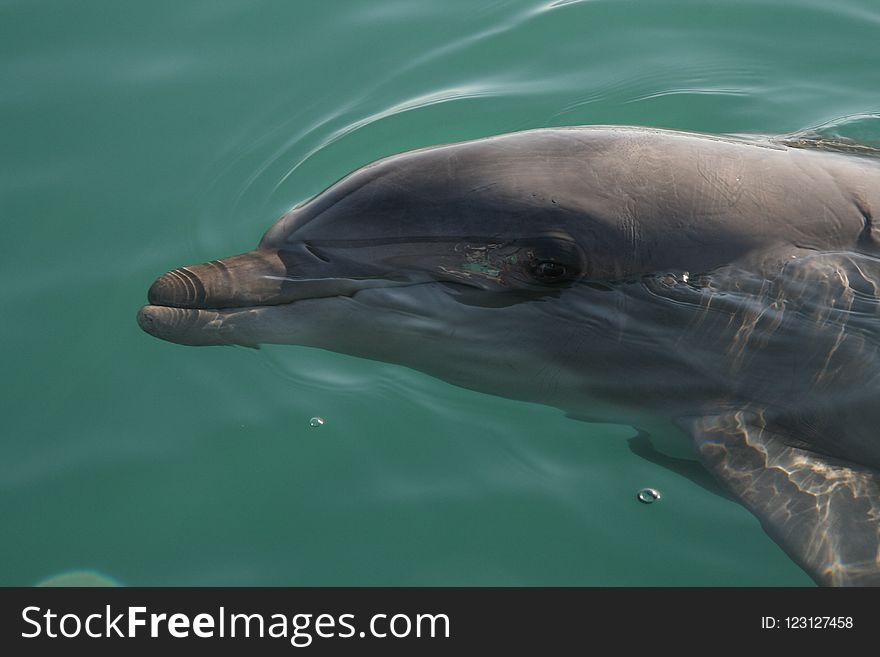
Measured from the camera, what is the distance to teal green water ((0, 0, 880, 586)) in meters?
6.38

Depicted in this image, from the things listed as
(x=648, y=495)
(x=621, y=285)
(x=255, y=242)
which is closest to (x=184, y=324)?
(x=255, y=242)

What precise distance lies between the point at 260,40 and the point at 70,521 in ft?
18.1

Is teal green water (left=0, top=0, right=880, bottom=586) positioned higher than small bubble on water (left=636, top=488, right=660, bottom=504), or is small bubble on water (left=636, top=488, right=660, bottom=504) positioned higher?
teal green water (left=0, top=0, right=880, bottom=586)

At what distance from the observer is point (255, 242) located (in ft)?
26.4

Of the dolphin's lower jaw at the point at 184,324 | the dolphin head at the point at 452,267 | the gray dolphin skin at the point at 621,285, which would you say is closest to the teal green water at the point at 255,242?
the gray dolphin skin at the point at 621,285

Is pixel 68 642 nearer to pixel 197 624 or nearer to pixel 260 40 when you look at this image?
pixel 197 624

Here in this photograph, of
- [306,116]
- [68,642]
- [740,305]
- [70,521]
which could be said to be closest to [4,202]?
[306,116]

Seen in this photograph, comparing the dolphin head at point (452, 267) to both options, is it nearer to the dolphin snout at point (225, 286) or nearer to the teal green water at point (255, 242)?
the dolphin snout at point (225, 286)

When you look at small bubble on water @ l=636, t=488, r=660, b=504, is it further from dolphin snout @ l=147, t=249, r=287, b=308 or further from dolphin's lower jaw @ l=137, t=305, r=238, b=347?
dolphin's lower jaw @ l=137, t=305, r=238, b=347


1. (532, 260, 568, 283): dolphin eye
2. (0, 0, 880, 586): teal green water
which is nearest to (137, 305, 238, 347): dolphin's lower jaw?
(0, 0, 880, 586): teal green water

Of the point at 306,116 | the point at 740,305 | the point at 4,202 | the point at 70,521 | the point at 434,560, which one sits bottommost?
the point at 434,560

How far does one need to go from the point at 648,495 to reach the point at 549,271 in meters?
1.53

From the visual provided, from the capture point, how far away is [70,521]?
6551 mm

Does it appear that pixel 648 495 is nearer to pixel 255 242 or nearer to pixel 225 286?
pixel 225 286
